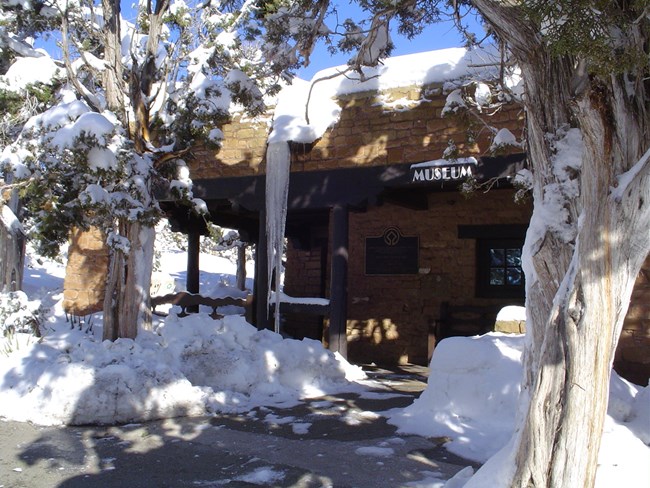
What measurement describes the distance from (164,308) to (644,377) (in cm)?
1317

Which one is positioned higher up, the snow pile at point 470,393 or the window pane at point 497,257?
the window pane at point 497,257

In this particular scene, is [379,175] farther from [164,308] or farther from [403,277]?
[164,308]

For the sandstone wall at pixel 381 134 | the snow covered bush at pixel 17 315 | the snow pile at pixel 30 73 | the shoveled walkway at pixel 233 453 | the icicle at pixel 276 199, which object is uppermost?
the snow pile at pixel 30 73

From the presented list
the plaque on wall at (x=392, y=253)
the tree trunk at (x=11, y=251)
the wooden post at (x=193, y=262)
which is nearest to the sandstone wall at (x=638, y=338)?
the plaque on wall at (x=392, y=253)

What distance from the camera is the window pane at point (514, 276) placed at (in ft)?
35.9

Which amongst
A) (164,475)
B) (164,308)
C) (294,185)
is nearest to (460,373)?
(164,475)

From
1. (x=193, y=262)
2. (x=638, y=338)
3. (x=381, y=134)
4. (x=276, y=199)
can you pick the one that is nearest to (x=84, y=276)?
(x=193, y=262)

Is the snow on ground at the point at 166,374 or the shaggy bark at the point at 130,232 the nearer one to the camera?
the snow on ground at the point at 166,374

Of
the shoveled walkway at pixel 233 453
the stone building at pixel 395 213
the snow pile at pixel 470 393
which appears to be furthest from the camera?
the stone building at pixel 395 213

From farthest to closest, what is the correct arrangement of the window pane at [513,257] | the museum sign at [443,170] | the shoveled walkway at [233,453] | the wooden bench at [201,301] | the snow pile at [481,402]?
the wooden bench at [201,301], the window pane at [513,257], the museum sign at [443,170], the snow pile at [481,402], the shoveled walkway at [233,453]

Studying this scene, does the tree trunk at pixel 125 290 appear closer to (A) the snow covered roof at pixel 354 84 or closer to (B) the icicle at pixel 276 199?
(B) the icicle at pixel 276 199

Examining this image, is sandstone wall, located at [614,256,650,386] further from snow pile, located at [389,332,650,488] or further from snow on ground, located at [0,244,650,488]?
snow pile, located at [389,332,650,488]

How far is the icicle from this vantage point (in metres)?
9.98

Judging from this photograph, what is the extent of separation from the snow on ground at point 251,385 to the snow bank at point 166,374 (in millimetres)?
11
